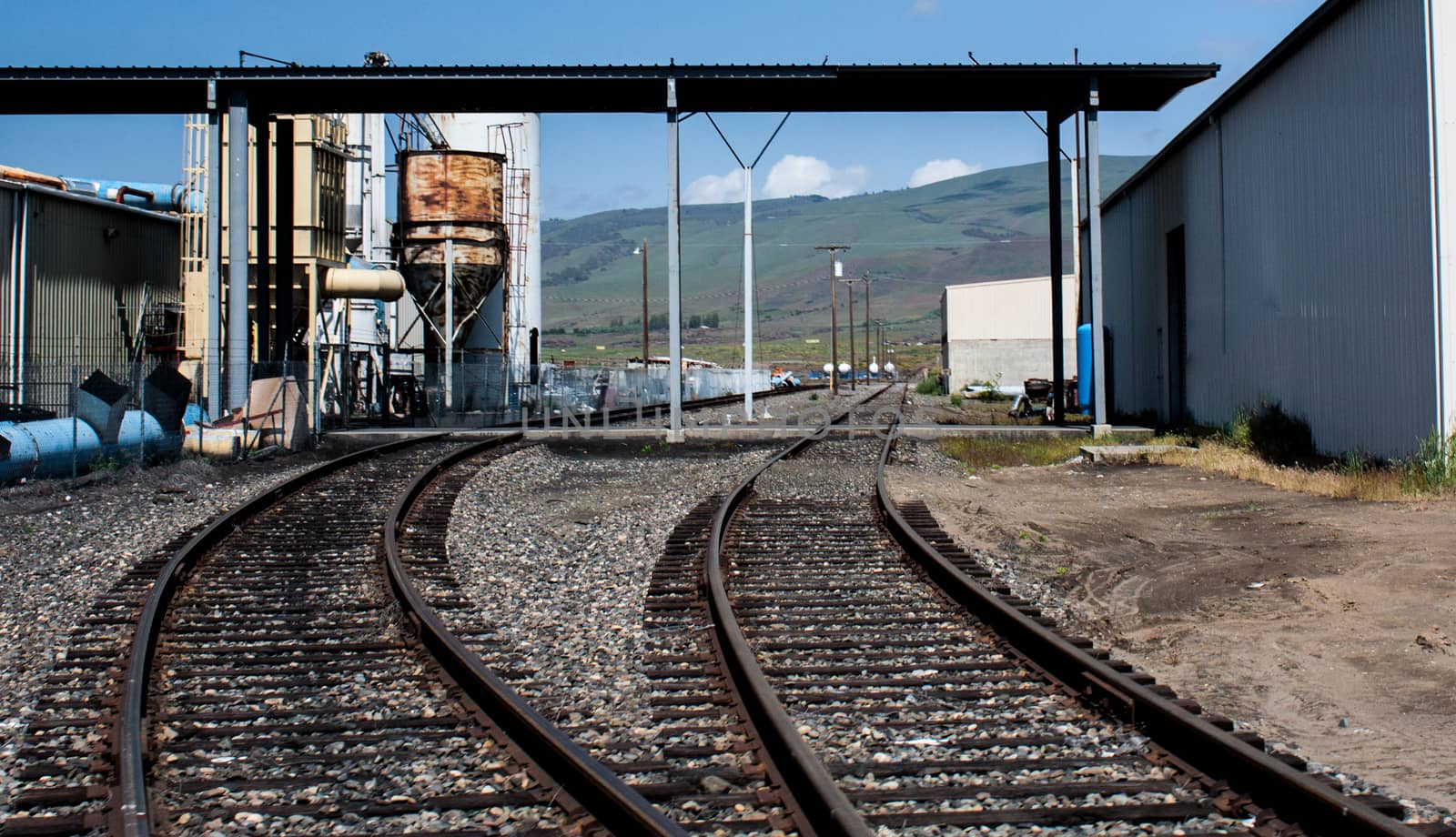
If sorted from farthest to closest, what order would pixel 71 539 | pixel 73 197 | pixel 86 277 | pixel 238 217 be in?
1. pixel 86 277
2. pixel 73 197
3. pixel 238 217
4. pixel 71 539

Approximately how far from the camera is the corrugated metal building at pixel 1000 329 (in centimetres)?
7169

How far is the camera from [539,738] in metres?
5.64

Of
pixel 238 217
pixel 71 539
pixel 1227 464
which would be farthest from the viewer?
pixel 238 217

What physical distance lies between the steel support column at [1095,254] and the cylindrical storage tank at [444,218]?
1825 cm

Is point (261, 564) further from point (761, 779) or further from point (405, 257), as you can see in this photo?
point (405, 257)

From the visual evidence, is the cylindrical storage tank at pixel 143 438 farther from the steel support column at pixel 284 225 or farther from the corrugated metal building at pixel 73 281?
the steel support column at pixel 284 225

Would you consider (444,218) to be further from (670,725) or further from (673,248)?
(670,725)

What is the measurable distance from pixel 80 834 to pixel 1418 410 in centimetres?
1548

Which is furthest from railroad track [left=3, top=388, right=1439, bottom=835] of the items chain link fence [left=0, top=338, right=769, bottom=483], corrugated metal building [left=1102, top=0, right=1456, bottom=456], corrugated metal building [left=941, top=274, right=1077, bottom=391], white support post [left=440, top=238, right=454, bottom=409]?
corrugated metal building [left=941, top=274, right=1077, bottom=391]

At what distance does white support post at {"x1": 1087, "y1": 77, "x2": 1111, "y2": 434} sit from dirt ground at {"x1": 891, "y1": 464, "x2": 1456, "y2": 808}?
9551 millimetres

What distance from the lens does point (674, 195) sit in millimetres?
27000

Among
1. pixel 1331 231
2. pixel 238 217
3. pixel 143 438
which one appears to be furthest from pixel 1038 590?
pixel 238 217

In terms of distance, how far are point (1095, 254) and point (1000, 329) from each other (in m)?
51.7

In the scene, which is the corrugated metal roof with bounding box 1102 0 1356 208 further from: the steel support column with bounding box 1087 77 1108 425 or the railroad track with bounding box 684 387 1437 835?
the railroad track with bounding box 684 387 1437 835
